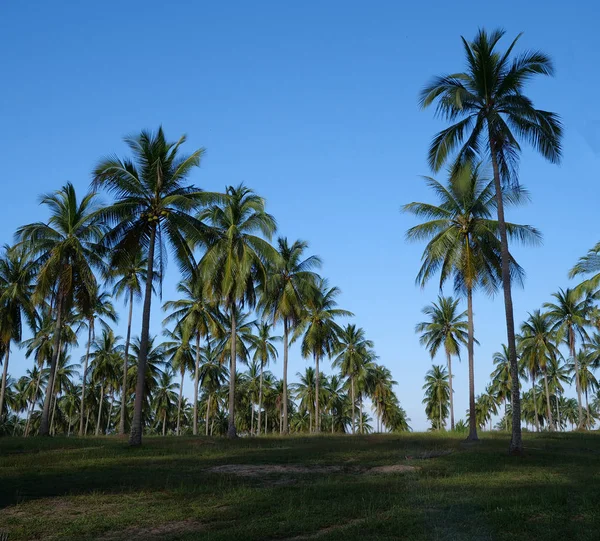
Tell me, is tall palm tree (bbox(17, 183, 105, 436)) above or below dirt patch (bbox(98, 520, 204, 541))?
above

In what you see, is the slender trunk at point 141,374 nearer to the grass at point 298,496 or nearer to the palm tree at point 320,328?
the grass at point 298,496

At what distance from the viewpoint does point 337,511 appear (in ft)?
38.4

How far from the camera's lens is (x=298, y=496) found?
44.2ft

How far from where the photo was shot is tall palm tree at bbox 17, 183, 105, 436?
3167 cm

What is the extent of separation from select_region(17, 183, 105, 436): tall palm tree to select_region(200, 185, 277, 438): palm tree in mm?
6141

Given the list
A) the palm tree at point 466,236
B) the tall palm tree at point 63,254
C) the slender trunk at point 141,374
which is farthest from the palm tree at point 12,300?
the palm tree at point 466,236

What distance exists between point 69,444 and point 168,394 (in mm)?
53608

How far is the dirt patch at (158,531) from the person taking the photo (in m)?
10.0

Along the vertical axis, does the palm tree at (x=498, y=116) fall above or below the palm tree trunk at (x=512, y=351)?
above

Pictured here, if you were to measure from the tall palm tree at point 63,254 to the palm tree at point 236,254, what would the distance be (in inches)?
242

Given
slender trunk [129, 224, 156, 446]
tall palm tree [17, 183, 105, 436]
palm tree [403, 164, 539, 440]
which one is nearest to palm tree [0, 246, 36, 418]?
tall palm tree [17, 183, 105, 436]

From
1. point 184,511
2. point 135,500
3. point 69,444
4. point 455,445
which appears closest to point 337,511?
point 184,511

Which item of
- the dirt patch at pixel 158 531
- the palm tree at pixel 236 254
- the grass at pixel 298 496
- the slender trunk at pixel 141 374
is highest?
the palm tree at pixel 236 254

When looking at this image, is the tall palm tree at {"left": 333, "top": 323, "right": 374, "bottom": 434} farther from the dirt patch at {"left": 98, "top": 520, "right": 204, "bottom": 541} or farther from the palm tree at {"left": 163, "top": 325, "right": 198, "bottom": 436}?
the dirt patch at {"left": 98, "top": 520, "right": 204, "bottom": 541}
